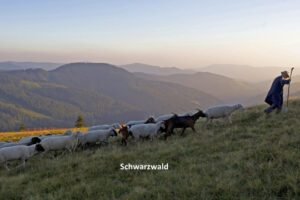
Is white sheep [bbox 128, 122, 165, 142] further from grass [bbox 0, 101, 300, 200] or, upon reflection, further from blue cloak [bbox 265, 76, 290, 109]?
blue cloak [bbox 265, 76, 290, 109]

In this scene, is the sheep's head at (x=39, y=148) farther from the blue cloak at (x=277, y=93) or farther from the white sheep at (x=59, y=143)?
the blue cloak at (x=277, y=93)

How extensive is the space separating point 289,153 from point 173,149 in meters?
4.10

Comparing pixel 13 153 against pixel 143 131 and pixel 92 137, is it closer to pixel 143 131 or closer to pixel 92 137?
pixel 92 137

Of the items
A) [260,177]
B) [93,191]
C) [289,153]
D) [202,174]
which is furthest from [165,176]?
[289,153]

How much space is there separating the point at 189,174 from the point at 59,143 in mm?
7704

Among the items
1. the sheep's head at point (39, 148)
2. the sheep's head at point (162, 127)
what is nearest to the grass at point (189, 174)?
the sheep's head at point (39, 148)

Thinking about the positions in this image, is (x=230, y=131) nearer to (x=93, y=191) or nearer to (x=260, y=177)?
(x=260, y=177)

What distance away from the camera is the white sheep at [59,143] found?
11.5 m

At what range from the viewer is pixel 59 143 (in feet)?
38.5

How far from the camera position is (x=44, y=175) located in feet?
28.2

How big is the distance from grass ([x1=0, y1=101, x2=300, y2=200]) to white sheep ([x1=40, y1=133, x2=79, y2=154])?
1.34m

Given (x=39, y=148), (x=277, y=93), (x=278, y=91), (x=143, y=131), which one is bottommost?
(x=39, y=148)

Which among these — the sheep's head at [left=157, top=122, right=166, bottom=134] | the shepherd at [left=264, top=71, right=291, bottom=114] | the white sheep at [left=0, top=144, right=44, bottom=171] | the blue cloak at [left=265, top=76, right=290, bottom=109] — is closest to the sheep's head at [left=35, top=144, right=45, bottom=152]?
the white sheep at [left=0, top=144, right=44, bottom=171]

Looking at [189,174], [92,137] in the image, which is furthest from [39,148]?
[189,174]
